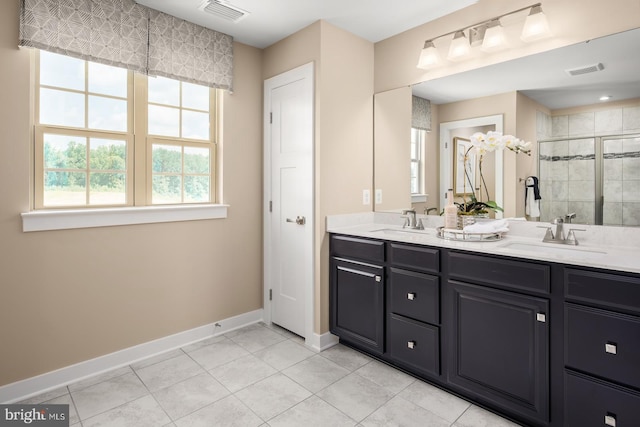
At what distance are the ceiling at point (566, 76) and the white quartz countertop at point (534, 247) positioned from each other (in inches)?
30.5

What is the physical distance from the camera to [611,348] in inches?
61.9

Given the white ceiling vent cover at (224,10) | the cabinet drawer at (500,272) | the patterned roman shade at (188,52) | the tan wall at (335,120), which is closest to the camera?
the cabinet drawer at (500,272)

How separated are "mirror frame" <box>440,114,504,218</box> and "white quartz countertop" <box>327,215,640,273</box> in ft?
0.77

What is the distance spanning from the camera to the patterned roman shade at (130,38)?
7.18 feet

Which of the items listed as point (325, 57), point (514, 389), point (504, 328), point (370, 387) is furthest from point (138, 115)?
point (514, 389)

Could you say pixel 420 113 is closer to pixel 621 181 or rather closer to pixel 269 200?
pixel 621 181

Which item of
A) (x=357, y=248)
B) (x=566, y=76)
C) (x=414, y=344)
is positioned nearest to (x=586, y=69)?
(x=566, y=76)

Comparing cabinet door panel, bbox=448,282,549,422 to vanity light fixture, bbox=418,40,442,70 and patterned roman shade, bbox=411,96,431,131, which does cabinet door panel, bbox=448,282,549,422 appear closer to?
patterned roman shade, bbox=411,96,431,131

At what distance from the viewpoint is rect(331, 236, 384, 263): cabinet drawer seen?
2521 mm

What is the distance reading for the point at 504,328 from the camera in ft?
6.24

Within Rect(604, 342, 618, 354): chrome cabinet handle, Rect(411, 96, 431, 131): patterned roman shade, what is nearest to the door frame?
Rect(411, 96, 431, 131): patterned roman shade

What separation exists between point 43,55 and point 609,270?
3.30m

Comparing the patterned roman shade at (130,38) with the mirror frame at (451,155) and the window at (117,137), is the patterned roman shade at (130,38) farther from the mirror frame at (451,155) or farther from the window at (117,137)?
the mirror frame at (451,155)

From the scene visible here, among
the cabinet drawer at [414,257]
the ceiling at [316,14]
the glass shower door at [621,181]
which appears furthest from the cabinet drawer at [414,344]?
the ceiling at [316,14]
